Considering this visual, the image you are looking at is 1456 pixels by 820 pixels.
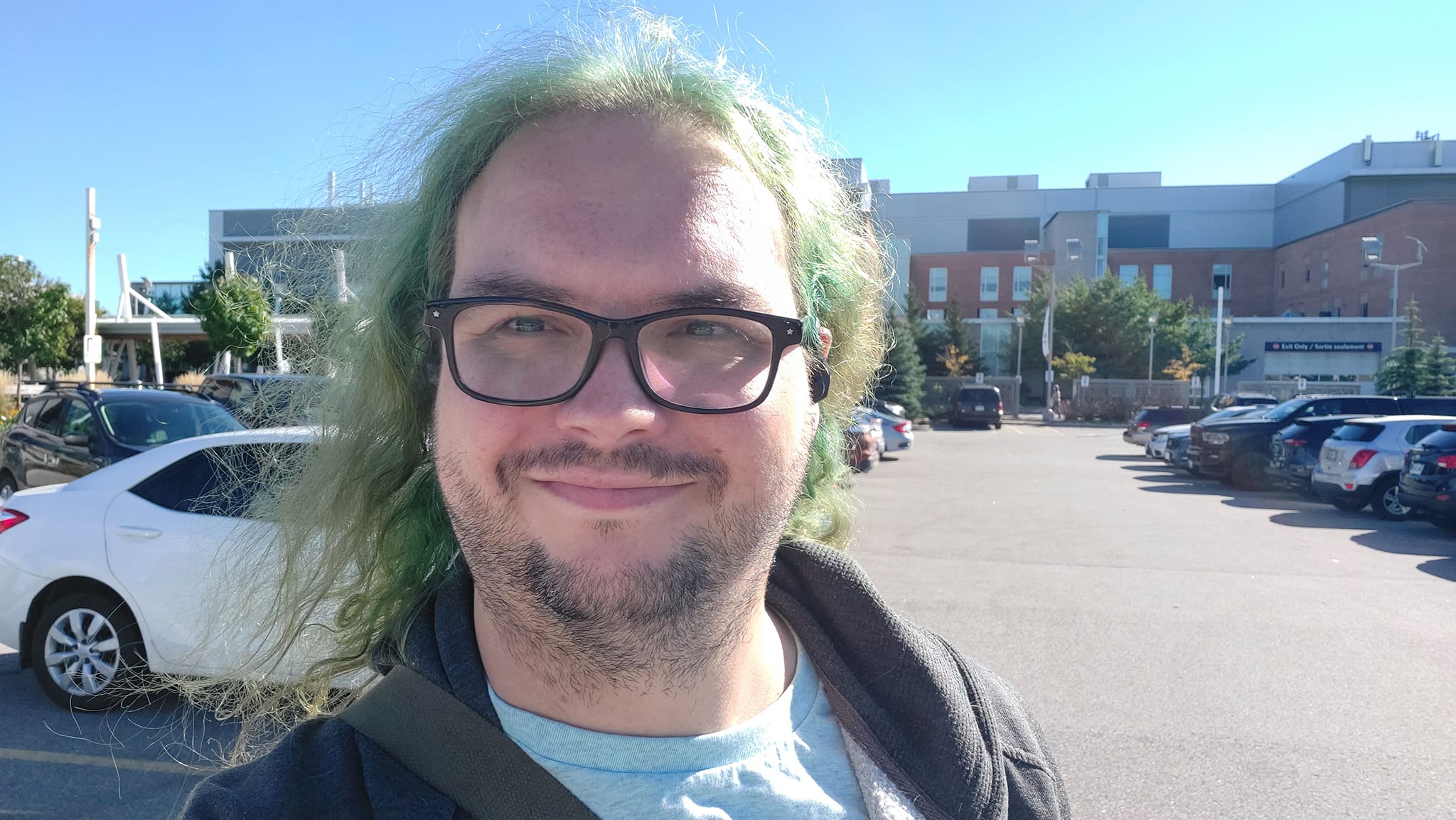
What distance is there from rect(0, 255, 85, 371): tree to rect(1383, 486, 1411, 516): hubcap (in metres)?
34.7

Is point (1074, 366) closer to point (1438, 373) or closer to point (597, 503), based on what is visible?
point (1438, 373)

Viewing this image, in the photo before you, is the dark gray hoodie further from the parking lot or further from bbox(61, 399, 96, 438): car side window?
bbox(61, 399, 96, 438): car side window

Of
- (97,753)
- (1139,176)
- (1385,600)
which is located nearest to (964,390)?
(1385,600)

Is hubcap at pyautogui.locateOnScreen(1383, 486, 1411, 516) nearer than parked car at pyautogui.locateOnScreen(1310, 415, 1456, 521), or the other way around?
hubcap at pyautogui.locateOnScreen(1383, 486, 1411, 516)

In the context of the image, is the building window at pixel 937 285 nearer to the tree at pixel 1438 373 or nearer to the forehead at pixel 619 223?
the tree at pixel 1438 373

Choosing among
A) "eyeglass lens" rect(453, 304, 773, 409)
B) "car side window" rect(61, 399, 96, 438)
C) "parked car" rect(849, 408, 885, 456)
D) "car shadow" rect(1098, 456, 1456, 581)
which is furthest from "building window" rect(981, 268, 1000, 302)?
"eyeglass lens" rect(453, 304, 773, 409)

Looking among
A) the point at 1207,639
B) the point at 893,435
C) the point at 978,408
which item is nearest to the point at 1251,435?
the point at 893,435

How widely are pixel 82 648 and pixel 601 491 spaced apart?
5119mm

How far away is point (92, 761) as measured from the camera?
436 centimetres

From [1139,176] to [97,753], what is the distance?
81421 mm

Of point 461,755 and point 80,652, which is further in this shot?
point 80,652

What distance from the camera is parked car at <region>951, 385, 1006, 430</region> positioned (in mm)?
38219

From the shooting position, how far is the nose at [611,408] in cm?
121

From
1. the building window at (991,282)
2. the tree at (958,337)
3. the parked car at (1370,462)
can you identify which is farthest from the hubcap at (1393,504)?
the building window at (991,282)
